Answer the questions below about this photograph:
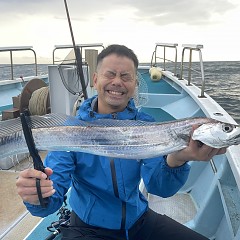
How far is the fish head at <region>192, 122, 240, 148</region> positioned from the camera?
167cm

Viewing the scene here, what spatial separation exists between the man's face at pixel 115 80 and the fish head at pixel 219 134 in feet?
2.71

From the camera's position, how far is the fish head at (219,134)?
167cm

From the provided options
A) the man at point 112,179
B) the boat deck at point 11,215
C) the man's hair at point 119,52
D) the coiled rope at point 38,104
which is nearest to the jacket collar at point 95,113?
the man at point 112,179

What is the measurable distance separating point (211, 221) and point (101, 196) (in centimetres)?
147

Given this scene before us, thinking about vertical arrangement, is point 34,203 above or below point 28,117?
below

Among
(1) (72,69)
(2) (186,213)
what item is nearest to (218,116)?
(2) (186,213)

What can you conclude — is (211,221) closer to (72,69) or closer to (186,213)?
(186,213)

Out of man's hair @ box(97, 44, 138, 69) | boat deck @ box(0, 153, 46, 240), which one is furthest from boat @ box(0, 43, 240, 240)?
man's hair @ box(97, 44, 138, 69)

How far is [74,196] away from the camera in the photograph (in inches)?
96.7

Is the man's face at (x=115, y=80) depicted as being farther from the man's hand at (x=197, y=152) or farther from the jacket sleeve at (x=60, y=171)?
the man's hand at (x=197, y=152)

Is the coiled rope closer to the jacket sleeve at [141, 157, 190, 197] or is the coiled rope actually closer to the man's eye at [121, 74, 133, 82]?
the man's eye at [121, 74, 133, 82]

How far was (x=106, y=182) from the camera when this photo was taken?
2.29 meters

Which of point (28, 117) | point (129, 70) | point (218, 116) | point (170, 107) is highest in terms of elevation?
point (129, 70)

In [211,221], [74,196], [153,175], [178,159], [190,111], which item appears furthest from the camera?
[190,111]
